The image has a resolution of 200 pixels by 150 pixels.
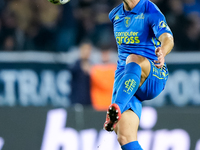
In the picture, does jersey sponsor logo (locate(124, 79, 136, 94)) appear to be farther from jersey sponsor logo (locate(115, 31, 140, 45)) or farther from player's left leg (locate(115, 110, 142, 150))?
jersey sponsor logo (locate(115, 31, 140, 45))

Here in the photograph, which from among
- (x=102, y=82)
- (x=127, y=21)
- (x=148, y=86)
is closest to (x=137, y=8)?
(x=127, y=21)

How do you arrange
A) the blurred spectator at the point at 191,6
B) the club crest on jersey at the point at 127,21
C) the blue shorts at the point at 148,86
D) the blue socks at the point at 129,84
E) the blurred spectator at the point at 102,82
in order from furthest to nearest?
the blurred spectator at the point at 191,6
the blurred spectator at the point at 102,82
the club crest on jersey at the point at 127,21
the blue shorts at the point at 148,86
the blue socks at the point at 129,84

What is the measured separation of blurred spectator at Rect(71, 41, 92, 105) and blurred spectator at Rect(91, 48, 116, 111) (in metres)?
0.12

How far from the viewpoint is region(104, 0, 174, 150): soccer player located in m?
3.80

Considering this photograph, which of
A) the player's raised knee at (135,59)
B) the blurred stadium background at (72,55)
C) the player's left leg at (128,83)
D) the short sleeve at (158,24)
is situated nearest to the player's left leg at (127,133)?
the player's left leg at (128,83)

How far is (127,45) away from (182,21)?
3.96 metres

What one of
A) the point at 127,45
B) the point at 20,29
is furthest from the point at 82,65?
the point at 127,45

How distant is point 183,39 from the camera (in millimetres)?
7695

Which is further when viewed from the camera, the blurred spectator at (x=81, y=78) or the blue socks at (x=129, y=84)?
the blurred spectator at (x=81, y=78)

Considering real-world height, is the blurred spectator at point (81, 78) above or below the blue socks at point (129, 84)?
below

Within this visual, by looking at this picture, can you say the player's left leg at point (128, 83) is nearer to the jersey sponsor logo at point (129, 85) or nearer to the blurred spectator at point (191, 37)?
the jersey sponsor logo at point (129, 85)

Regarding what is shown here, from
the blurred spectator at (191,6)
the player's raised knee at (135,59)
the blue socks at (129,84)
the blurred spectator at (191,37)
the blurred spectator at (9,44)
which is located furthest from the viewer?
the blurred spectator at (191,6)

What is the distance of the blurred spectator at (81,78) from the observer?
23.6 feet

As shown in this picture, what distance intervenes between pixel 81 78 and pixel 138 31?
3263mm
